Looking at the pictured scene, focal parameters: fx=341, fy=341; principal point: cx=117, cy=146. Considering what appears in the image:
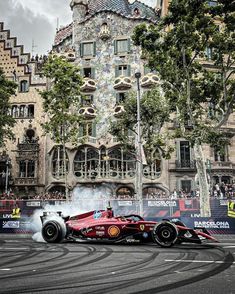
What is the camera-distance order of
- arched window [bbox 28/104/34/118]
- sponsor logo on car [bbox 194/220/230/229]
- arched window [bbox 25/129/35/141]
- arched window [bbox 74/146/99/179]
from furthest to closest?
arched window [bbox 28/104/34/118] < arched window [bbox 25/129/35/141] < arched window [bbox 74/146/99/179] < sponsor logo on car [bbox 194/220/230/229]

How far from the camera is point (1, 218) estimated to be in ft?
65.8

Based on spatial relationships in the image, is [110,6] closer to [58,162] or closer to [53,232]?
[58,162]

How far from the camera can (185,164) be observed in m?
34.8

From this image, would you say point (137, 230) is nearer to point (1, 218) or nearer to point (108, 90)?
point (1, 218)

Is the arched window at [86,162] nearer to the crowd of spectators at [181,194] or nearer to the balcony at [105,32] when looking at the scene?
the crowd of spectators at [181,194]

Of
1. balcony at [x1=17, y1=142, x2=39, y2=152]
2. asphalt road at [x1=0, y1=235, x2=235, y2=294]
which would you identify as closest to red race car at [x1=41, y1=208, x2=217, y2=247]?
asphalt road at [x1=0, y1=235, x2=235, y2=294]

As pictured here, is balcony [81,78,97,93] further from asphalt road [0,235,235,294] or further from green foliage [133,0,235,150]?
asphalt road [0,235,235,294]

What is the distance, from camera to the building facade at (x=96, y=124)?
34.8 meters

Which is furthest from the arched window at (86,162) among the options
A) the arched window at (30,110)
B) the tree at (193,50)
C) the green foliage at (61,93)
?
the tree at (193,50)

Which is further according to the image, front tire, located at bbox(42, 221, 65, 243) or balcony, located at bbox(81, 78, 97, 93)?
balcony, located at bbox(81, 78, 97, 93)

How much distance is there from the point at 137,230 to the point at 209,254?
10.5 ft

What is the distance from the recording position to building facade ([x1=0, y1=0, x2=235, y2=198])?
3478 cm

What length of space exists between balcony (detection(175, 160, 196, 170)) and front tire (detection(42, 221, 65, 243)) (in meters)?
23.4

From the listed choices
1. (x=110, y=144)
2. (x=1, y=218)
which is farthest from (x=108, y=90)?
(x=1, y=218)
